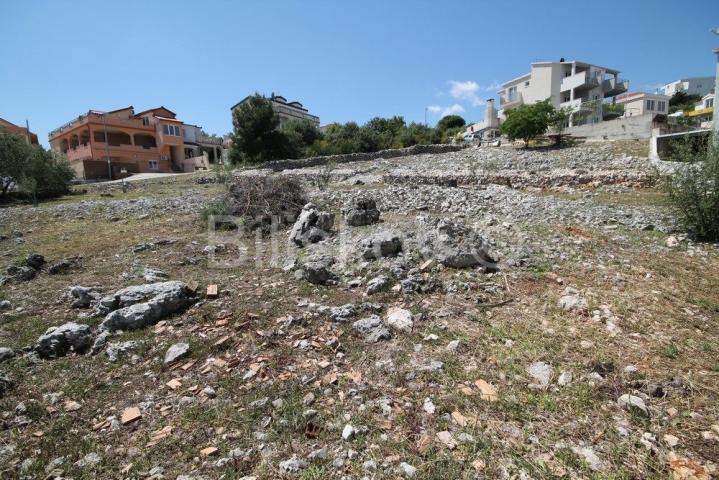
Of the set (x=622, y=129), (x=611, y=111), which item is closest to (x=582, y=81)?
(x=611, y=111)

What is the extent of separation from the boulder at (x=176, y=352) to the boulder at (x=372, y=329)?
1711 mm

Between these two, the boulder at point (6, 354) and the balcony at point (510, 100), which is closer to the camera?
the boulder at point (6, 354)

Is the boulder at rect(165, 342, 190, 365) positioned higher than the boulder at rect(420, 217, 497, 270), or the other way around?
the boulder at rect(420, 217, 497, 270)

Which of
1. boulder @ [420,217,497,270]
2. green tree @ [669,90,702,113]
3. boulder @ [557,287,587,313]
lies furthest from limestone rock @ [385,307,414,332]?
green tree @ [669,90,702,113]

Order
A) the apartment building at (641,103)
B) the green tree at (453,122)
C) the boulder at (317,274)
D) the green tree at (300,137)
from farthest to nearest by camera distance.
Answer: the green tree at (453,122), the apartment building at (641,103), the green tree at (300,137), the boulder at (317,274)

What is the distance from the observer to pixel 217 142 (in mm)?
47531

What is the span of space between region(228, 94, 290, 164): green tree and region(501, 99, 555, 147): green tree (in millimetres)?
18808

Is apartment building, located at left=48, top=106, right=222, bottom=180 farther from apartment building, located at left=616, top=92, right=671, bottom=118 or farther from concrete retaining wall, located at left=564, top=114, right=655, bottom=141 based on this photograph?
apartment building, located at left=616, top=92, right=671, bottom=118

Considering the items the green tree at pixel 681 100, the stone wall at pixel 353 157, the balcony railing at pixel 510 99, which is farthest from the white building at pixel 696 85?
the stone wall at pixel 353 157

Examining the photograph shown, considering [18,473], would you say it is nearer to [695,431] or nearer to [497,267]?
[695,431]

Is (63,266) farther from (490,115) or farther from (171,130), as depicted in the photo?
(490,115)

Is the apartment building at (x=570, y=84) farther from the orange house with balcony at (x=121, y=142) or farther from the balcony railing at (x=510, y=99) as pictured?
the orange house with balcony at (x=121, y=142)

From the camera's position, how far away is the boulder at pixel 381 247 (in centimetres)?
552

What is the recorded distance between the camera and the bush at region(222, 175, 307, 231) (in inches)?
A: 340
